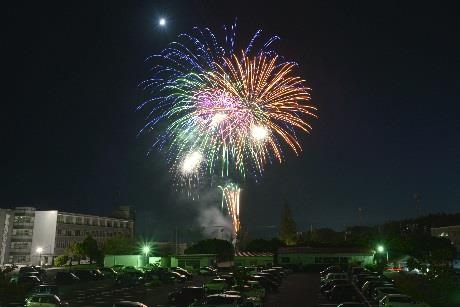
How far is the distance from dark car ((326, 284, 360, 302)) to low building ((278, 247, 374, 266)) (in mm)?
43169

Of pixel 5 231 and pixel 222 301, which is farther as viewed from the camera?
pixel 5 231

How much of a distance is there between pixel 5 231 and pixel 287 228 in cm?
6651

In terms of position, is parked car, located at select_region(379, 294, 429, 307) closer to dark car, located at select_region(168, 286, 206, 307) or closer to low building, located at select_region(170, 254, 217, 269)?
dark car, located at select_region(168, 286, 206, 307)

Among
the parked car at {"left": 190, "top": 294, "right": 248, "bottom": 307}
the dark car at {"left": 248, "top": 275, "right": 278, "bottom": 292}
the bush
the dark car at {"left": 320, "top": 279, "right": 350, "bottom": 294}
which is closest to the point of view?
the parked car at {"left": 190, "top": 294, "right": 248, "bottom": 307}

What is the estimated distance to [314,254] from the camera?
7544 centimetres

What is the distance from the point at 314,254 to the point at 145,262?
28.3m

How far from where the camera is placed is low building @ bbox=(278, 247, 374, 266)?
2945 inches

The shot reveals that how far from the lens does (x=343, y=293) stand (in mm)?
31594

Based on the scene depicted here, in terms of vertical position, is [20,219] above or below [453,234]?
above

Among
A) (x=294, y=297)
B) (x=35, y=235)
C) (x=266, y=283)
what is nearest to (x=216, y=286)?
(x=266, y=283)

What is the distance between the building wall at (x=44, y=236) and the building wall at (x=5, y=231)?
15.9ft

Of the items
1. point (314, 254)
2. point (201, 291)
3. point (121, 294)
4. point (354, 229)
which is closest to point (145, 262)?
point (314, 254)

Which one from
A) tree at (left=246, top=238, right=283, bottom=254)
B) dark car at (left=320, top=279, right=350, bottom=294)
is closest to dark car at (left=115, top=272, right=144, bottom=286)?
dark car at (left=320, top=279, right=350, bottom=294)

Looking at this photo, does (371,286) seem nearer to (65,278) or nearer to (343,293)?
(343,293)
